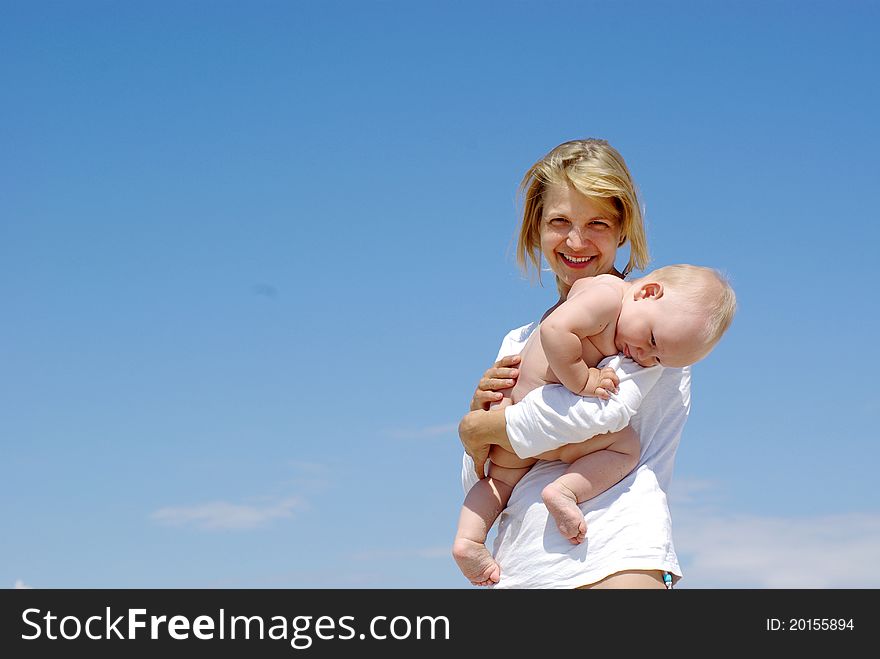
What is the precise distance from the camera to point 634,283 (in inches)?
161

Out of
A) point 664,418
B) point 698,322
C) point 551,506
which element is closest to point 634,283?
point 698,322

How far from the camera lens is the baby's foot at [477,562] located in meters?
4.14

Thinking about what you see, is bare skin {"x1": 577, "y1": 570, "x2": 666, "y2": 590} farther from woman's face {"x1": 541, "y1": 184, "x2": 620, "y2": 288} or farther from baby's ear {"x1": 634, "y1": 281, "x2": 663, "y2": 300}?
woman's face {"x1": 541, "y1": 184, "x2": 620, "y2": 288}

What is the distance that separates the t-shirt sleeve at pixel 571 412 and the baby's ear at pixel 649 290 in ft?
0.86

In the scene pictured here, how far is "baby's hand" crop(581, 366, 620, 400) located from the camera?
3855 mm

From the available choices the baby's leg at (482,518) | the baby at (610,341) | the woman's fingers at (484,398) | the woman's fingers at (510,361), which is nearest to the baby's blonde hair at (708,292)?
the baby at (610,341)

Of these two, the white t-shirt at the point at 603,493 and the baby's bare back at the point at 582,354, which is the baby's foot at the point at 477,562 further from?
the baby's bare back at the point at 582,354

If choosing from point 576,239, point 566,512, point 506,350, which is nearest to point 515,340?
point 506,350

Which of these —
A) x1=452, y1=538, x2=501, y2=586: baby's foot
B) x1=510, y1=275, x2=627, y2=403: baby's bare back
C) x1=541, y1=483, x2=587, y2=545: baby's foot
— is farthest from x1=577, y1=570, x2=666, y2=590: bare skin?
x1=510, y1=275, x2=627, y2=403: baby's bare back

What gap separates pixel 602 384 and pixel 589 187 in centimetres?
90
